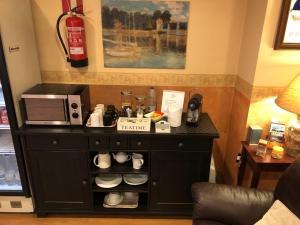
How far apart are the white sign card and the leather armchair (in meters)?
0.70

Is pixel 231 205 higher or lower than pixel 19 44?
lower

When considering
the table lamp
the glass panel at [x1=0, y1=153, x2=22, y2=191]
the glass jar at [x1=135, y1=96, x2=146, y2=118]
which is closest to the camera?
the table lamp

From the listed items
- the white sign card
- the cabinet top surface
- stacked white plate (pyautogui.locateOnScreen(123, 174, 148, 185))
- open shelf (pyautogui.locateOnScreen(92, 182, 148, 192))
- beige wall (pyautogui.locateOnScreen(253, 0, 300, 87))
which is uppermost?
beige wall (pyautogui.locateOnScreen(253, 0, 300, 87))

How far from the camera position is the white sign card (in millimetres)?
1885

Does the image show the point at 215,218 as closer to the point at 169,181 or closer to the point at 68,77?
the point at 169,181

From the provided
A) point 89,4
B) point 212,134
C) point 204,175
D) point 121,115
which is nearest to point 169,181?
point 204,175

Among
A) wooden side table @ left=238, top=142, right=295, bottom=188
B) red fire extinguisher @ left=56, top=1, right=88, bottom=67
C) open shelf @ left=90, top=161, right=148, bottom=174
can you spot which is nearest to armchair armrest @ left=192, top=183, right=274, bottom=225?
wooden side table @ left=238, top=142, right=295, bottom=188

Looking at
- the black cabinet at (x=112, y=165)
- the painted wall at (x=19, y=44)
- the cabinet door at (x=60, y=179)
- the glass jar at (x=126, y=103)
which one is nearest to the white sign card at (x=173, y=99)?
the black cabinet at (x=112, y=165)

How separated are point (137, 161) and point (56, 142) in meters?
0.64

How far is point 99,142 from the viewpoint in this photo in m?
1.78

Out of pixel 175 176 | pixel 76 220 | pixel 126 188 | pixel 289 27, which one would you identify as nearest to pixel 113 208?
pixel 126 188

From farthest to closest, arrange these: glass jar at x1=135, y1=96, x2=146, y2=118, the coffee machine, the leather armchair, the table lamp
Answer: glass jar at x1=135, y1=96, x2=146, y2=118
the coffee machine
the table lamp
the leather armchair

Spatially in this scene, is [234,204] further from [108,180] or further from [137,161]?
[108,180]

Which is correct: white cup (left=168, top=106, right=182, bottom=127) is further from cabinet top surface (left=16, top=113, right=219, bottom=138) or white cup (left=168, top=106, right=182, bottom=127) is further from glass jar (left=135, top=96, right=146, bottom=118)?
glass jar (left=135, top=96, right=146, bottom=118)
